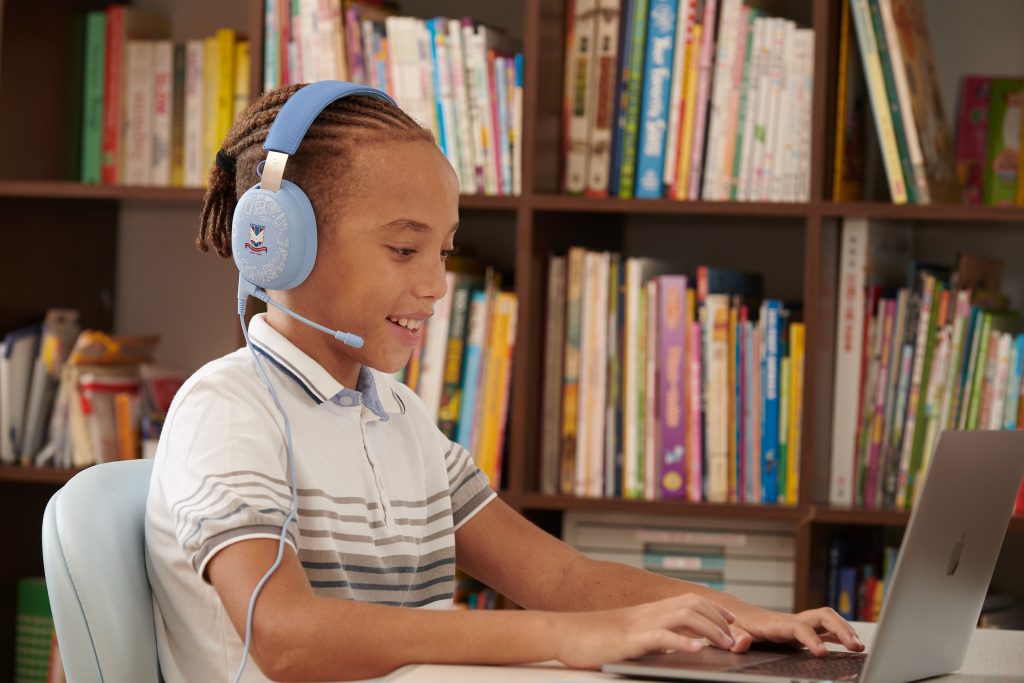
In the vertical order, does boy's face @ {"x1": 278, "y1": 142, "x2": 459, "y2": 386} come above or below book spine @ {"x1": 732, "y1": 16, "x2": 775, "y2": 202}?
below

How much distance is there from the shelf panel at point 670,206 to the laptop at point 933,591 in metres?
1.00

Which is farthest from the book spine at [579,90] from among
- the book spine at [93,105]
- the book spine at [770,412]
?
the book spine at [93,105]

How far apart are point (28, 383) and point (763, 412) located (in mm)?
1246

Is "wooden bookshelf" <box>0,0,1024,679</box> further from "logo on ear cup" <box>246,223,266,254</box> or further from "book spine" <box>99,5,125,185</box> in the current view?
"logo on ear cup" <box>246,223,266,254</box>

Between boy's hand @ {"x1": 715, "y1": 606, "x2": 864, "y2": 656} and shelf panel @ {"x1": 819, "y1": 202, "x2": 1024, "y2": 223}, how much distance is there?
3.32 feet

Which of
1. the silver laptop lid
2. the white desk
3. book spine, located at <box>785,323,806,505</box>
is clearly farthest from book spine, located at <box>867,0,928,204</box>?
the silver laptop lid

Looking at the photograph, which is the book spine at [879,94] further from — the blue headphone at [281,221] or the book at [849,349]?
the blue headphone at [281,221]

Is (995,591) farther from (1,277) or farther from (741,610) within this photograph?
(1,277)

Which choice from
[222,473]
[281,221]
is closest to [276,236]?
[281,221]

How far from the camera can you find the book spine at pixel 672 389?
215 cm

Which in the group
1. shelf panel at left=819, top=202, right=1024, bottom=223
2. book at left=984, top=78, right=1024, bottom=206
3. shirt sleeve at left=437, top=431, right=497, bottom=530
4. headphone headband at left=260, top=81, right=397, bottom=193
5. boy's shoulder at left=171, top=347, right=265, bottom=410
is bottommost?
shirt sleeve at left=437, top=431, right=497, bottom=530

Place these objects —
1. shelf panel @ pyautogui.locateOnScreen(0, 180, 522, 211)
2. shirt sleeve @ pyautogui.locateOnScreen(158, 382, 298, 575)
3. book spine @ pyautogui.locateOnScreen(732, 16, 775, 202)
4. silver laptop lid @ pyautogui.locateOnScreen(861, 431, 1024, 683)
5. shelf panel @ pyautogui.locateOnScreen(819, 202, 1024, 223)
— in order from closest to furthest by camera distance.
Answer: silver laptop lid @ pyautogui.locateOnScreen(861, 431, 1024, 683)
shirt sleeve @ pyautogui.locateOnScreen(158, 382, 298, 575)
shelf panel @ pyautogui.locateOnScreen(819, 202, 1024, 223)
book spine @ pyautogui.locateOnScreen(732, 16, 775, 202)
shelf panel @ pyautogui.locateOnScreen(0, 180, 522, 211)

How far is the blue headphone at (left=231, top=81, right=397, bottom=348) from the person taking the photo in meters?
1.20

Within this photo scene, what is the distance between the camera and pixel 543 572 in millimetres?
1376
